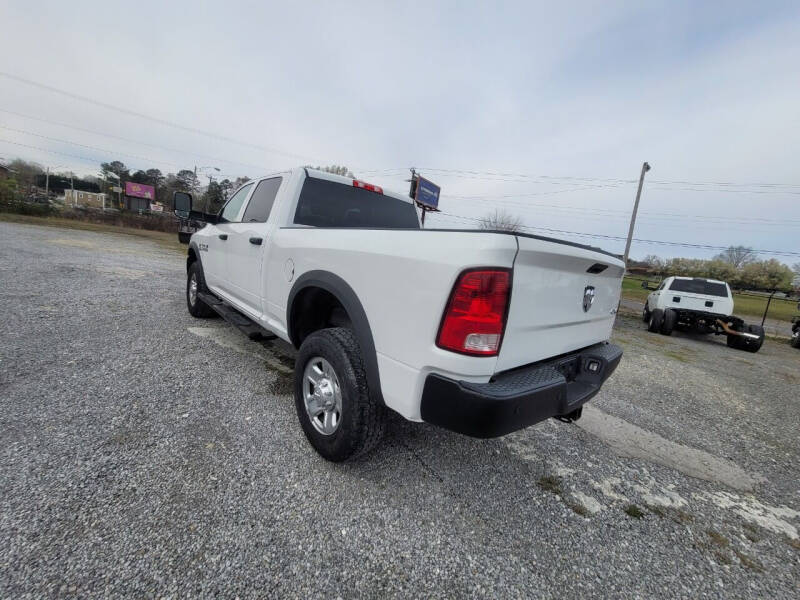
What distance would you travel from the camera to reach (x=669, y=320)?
352 inches

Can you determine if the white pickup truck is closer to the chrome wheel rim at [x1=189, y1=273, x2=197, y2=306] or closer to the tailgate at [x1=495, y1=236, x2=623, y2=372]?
the tailgate at [x1=495, y1=236, x2=623, y2=372]

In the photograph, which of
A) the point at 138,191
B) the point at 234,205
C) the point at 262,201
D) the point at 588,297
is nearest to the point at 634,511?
the point at 588,297

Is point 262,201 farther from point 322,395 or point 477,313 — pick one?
point 477,313

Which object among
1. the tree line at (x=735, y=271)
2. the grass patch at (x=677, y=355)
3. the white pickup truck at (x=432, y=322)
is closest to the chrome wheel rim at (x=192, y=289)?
the white pickup truck at (x=432, y=322)

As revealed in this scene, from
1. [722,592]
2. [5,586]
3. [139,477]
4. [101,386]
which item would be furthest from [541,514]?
[101,386]

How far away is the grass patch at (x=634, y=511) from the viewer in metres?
2.04

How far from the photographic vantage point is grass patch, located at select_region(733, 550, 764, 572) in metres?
1.75

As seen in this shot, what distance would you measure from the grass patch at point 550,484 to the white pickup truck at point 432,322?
18.8 inches

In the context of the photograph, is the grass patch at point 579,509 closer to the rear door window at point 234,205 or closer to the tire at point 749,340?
the rear door window at point 234,205

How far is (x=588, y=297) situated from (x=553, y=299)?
1.53 feet

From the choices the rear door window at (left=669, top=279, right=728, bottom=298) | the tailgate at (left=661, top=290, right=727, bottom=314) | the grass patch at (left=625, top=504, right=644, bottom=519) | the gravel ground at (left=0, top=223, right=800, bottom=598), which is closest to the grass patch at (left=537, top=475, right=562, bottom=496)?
the gravel ground at (left=0, top=223, right=800, bottom=598)

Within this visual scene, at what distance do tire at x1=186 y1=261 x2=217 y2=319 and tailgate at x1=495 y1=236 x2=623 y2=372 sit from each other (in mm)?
4226

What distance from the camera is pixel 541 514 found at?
195 cm

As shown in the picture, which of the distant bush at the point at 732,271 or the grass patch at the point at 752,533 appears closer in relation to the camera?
the grass patch at the point at 752,533
